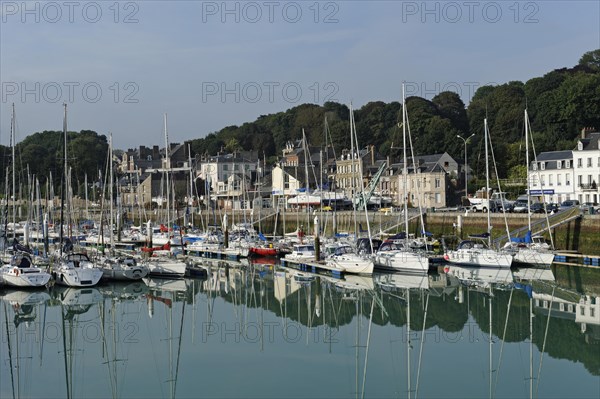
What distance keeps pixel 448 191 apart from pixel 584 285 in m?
40.2

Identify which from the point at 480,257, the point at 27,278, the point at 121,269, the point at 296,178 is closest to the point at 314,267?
the point at 480,257

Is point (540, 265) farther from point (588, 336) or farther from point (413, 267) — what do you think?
point (588, 336)

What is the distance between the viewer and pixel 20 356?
25.1m

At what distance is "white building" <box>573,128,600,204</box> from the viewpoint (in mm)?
66312

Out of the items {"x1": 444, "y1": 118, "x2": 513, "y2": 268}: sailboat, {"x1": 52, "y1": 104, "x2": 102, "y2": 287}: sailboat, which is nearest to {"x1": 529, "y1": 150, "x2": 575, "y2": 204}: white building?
{"x1": 444, "y1": 118, "x2": 513, "y2": 268}: sailboat

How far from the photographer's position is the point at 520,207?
5847 cm

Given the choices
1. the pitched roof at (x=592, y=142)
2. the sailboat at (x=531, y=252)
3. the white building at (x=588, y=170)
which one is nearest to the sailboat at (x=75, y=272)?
the sailboat at (x=531, y=252)

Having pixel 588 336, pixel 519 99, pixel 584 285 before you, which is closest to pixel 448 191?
pixel 519 99

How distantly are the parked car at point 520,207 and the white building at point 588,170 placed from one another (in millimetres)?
8657

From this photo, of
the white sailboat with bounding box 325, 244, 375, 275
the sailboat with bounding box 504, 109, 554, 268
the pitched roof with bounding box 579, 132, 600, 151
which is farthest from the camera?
the pitched roof with bounding box 579, 132, 600, 151

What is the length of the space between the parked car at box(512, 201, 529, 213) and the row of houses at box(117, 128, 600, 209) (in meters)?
2.53

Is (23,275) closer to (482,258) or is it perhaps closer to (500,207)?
(482,258)

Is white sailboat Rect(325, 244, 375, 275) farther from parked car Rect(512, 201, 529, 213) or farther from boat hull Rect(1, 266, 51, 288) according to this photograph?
parked car Rect(512, 201, 529, 213)

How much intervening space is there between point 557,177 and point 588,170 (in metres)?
3.38
